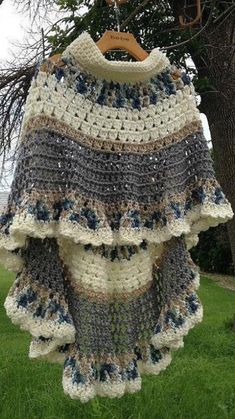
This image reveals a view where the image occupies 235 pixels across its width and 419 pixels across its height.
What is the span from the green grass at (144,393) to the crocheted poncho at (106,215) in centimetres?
102

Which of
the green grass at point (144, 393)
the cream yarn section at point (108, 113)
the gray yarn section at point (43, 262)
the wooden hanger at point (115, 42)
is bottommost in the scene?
the green grass at point (144, 393)

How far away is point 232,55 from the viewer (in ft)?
11.7

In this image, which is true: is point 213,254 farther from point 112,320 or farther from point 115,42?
point 115,42

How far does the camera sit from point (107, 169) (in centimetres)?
155

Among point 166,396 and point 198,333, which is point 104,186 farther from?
point 198,333

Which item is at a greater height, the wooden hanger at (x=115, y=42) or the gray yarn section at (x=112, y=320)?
the wooden hanger at (x=115, y=42)

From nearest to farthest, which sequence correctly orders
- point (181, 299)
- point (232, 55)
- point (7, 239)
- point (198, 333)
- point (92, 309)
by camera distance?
point (7, 239), point (92, 309), point (181, 299), point (232, 55), point (198, 333)

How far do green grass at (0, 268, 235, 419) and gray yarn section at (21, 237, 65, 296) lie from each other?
117 centimetres

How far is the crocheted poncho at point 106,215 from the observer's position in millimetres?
1445

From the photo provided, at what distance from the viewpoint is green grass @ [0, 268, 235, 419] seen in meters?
2.61

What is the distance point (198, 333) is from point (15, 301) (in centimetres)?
353

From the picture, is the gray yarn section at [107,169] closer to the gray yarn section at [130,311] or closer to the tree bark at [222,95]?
the gray yarn section at [130,311]

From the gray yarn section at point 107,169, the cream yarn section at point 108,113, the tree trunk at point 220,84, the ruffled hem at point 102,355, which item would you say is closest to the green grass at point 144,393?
the ruffled hem at point 102,355

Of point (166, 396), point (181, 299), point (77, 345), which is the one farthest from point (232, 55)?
point (77, 345)
